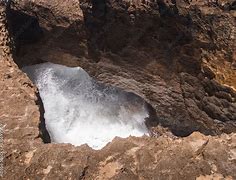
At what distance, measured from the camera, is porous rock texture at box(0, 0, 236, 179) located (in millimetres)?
4602

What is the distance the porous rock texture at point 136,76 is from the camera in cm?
460

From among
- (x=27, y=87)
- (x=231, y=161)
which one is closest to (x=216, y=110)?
(x=231, y=161)

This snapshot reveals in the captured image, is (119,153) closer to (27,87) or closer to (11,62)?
(27,87)

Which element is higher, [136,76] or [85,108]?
[136,76]

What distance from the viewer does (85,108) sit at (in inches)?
392

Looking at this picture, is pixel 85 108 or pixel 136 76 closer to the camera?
pixel 136 76

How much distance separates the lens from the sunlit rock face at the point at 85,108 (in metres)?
9.47

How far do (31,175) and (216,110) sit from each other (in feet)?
13.6

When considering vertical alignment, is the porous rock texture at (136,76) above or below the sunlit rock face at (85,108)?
above

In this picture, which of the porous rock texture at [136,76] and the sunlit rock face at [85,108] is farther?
the sunlit rock face at [85,108]

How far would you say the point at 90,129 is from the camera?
964cm

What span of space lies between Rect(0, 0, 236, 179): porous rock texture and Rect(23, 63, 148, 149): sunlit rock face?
572 millimetres

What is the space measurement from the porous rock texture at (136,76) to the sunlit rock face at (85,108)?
1.88ft

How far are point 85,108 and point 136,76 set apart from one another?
1848mm
